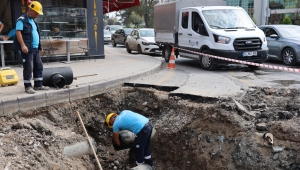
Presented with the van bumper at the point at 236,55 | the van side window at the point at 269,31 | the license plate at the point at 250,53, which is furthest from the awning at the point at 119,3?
the license plate at the point at 250,53

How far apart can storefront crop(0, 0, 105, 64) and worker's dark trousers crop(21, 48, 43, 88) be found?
15.9ft

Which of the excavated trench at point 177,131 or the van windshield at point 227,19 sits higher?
the van windshield at point 227,19

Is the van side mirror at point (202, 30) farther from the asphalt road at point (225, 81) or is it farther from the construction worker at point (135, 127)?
the construction worker at point (135, 127)

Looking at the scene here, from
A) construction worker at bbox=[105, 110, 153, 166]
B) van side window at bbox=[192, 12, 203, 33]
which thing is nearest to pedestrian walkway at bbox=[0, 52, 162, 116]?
construction worker at bbox=[105, 110, 153, 166]

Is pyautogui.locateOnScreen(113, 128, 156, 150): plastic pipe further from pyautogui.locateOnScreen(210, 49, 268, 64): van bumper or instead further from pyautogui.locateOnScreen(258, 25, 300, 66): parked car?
pyautogui.locateOnScreen(258, 25, 300, 66): parked car

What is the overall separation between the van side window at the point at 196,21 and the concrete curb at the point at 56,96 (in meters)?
4.60

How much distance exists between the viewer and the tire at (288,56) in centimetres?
1229

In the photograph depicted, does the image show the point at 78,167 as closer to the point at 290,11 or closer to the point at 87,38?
the point at 87,38

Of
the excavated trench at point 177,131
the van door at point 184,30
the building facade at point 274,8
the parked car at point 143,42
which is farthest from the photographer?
the building facade at point 274,8

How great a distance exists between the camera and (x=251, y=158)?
495 centimetres

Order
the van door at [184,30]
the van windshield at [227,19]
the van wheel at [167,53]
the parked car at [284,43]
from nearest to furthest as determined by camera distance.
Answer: the van windshield at [227,19], the van door at [184,30], the parked car at [284,43], the van wheel at [167,53]

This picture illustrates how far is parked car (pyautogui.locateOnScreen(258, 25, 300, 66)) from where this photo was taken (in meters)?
12.3

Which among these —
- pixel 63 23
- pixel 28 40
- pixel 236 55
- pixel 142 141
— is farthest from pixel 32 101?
pixel 236 55

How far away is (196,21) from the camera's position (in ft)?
38.1
